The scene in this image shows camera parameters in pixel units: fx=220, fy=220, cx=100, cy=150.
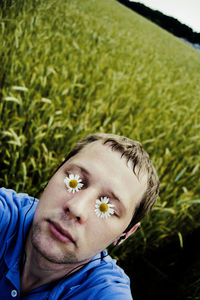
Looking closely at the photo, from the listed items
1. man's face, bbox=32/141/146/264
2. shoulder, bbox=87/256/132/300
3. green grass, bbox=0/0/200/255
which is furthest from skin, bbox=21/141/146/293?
green grass, bbox=0/0/200/255

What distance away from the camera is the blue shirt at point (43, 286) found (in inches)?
30.5

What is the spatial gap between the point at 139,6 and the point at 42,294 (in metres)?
46.3

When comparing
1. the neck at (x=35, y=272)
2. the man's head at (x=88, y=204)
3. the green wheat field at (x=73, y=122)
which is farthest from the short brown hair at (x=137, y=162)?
the green wheat field at (x=73, y=122)

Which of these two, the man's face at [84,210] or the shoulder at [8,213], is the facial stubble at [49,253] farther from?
the shoulder at [8,213]

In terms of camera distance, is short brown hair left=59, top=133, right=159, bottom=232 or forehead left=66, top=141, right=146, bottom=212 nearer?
forehead left=66, top=141, right=146, bottom=212

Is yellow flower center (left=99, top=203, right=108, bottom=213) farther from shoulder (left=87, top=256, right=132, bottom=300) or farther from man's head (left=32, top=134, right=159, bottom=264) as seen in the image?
shoulder (left=87, top=256, right=132, bottom=300)

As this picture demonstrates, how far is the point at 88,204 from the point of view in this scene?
66 centimetres

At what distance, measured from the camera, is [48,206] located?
683 mm

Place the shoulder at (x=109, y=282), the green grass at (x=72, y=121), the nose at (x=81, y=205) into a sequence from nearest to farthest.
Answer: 1. the nose at (x=81, y=205)
2. the shoulder at (x=109, y=282)
3. the green grass at (x=72, y=121)

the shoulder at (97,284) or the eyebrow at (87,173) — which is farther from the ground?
the eyebrow at (87,173)

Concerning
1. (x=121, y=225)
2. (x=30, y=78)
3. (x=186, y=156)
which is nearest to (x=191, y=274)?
(x=186, y=156)

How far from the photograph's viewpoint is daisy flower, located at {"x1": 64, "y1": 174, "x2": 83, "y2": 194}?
0.69m

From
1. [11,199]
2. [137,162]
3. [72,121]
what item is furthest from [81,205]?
[72,121]

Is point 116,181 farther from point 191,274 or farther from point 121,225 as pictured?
point 191,274
